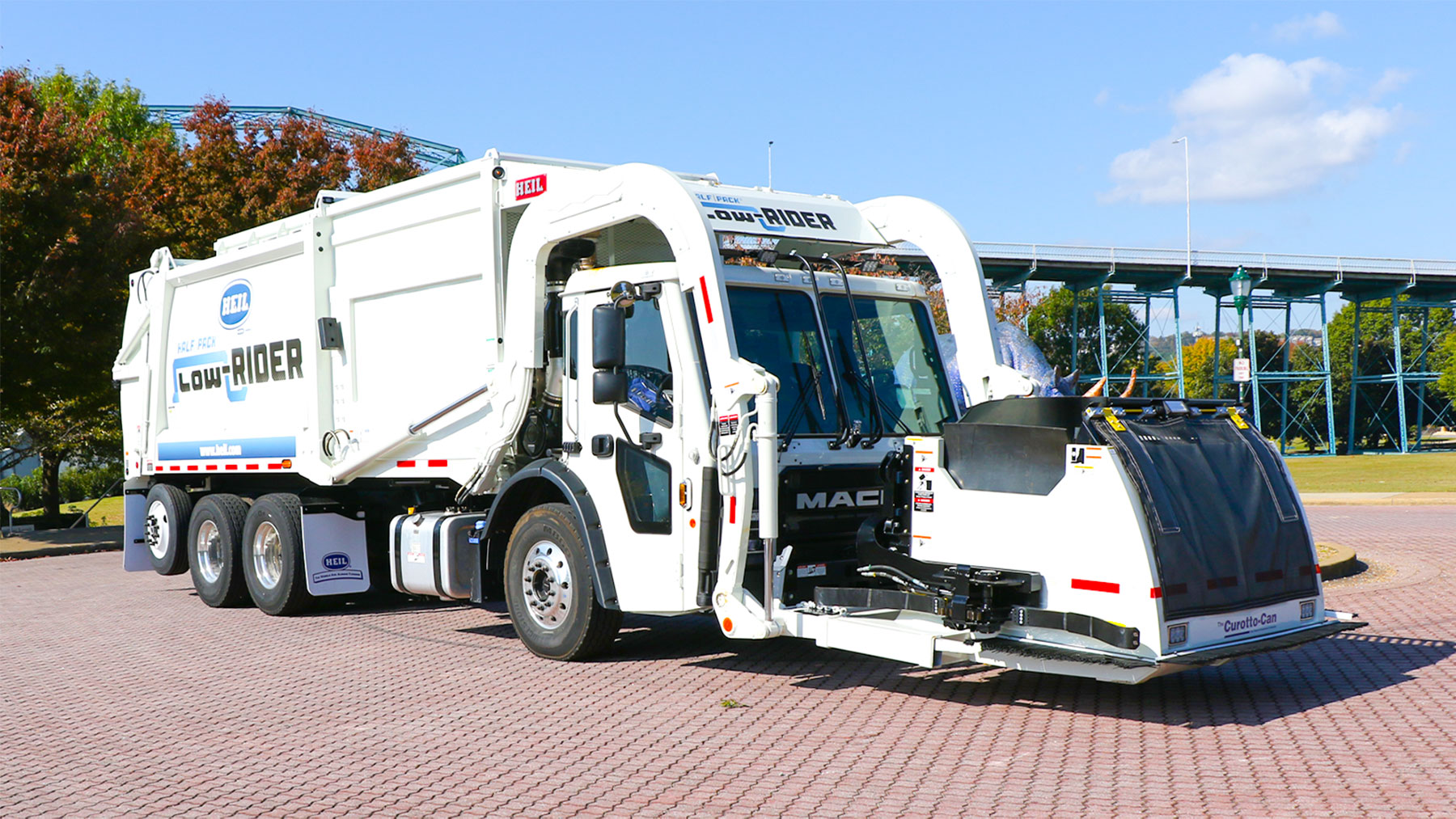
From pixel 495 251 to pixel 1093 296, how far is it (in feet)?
152

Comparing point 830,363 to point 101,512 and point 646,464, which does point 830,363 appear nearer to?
point 646,464

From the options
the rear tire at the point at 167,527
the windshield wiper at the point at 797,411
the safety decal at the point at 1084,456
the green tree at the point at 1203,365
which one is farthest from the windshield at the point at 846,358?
the green tree at the point at 1203,365

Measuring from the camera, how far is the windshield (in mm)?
7871

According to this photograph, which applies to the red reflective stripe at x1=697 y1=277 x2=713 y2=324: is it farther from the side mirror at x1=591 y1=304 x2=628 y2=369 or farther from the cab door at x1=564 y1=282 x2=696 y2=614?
the side mirror at x1=591 y1=304 x2=628 y2=369

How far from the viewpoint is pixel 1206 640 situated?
6418mm

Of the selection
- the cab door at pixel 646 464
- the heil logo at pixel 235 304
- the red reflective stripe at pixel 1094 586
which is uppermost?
the heil logo at pixel 235 304

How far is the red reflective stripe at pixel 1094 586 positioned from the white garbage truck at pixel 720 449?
0.02m

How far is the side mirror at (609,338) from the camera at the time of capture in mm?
7543

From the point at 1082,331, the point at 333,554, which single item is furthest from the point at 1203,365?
the point at 333,554

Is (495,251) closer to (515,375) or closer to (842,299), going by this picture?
(515,375)

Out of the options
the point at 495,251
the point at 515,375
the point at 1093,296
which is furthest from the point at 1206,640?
the point at 1093,296

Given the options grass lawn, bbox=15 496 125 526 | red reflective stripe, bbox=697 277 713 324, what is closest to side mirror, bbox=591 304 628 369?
red reflective stripe, bbox=697 277 713 324

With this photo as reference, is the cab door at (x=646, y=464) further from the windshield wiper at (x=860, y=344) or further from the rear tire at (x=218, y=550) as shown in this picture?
the rear tire at (x=218, y=550)

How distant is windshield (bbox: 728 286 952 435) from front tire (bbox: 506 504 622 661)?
1.70 metres
